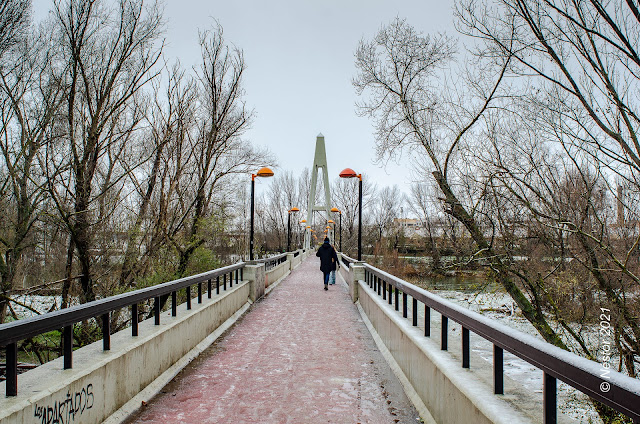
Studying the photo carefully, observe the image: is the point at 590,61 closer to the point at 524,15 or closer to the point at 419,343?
the point at 524,15

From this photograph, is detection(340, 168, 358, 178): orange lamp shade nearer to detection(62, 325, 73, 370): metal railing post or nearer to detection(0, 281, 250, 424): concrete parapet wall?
detection(0, 281, 250, 424): concrete parapet wall

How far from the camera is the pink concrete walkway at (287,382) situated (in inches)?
169

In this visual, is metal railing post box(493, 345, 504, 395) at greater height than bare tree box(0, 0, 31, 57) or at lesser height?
lesser

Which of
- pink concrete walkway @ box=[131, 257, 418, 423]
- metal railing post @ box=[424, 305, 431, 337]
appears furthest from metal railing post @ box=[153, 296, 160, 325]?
metal railing post @ box=[424, 305, 431, 337]

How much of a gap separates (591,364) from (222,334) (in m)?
6.91

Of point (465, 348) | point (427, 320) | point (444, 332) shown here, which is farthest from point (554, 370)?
point (427, 320)

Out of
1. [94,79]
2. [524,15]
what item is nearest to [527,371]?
[524,15]

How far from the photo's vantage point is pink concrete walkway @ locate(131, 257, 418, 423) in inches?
169

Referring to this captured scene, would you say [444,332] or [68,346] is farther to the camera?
[444,332]

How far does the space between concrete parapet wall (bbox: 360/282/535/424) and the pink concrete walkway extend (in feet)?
1.06

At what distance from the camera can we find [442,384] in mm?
3689

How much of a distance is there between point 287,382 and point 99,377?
2257 mm

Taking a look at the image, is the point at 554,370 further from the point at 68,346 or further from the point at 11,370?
the point at 68,346

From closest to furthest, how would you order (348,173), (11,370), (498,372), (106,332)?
1. (11,370)
2. (498,372)
3. (106,332)
4. (348,173)
